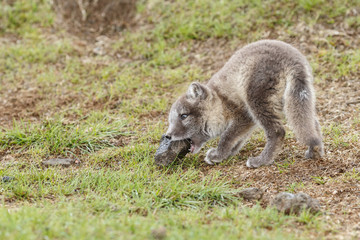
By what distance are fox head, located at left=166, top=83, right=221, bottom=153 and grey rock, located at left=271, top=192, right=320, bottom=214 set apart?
1867 mm

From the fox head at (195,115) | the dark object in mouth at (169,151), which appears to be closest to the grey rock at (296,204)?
the dark object in mouth at (169,151)

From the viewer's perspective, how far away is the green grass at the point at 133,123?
3551 millimetres

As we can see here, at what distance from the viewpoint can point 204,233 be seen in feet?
10.4

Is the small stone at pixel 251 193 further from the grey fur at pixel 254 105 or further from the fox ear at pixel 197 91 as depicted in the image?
the fox ear at pixel 197 91

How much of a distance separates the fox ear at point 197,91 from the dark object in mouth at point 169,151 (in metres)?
0.63

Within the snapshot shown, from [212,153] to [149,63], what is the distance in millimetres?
3535

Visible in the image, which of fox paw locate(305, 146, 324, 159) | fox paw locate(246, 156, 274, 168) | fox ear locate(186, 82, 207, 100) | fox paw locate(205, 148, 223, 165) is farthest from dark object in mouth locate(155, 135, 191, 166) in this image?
fox paw locate(305, 146, 324, 159)

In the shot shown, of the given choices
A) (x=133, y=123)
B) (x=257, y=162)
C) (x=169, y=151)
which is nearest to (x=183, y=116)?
(x=169, y=151)

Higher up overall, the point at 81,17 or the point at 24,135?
the point at 81,17

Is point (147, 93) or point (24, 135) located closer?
point (24, 135)

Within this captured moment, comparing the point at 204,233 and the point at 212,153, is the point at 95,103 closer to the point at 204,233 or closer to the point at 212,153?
the point at 212,153

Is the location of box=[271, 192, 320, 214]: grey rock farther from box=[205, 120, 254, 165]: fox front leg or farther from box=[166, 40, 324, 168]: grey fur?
box=[205, 120, 254, 165]: fox front leg

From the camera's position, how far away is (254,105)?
16.6 feet

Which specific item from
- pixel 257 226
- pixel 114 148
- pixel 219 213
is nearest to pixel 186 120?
pixel 114 148
